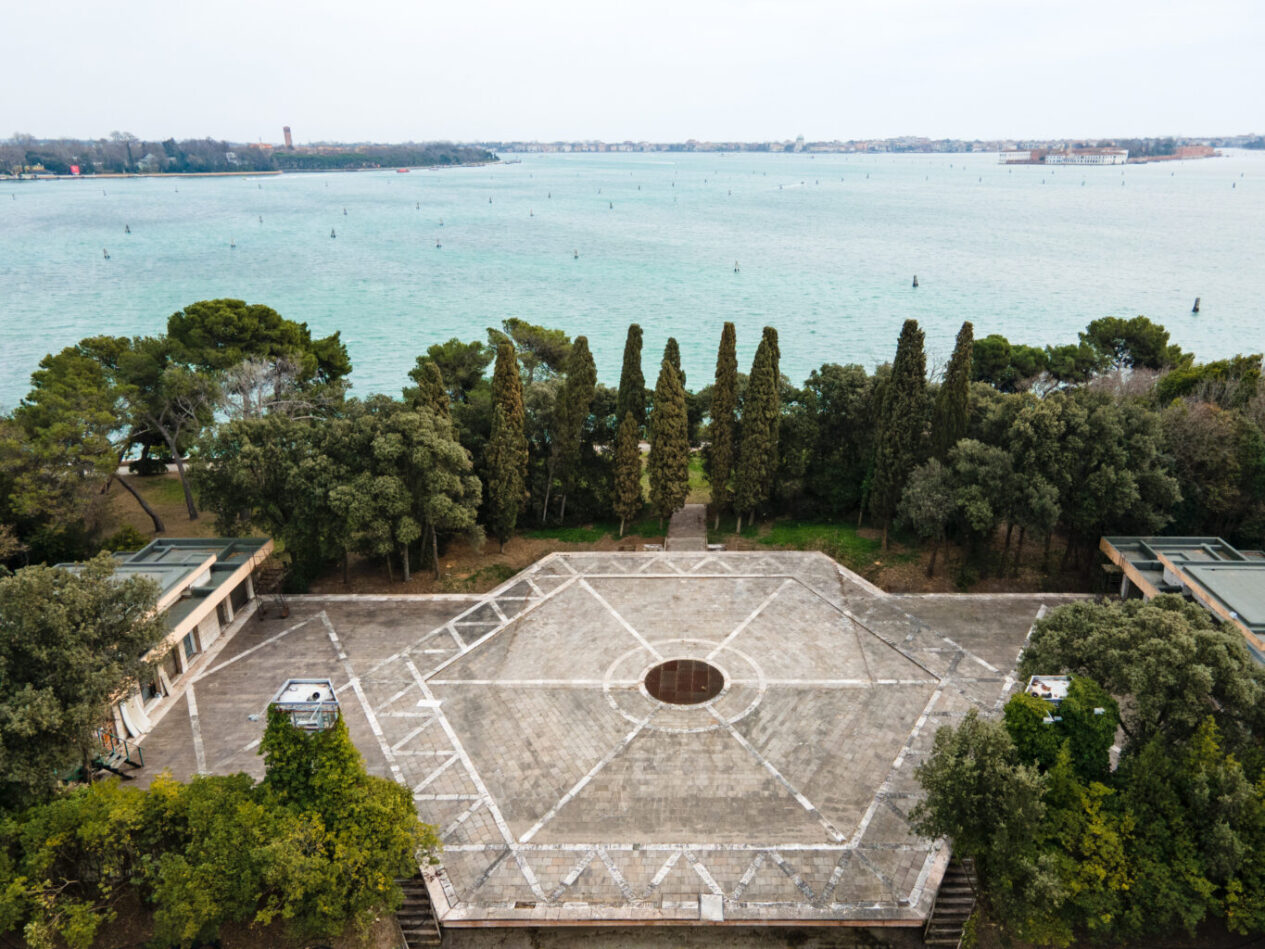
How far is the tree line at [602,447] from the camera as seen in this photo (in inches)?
1123

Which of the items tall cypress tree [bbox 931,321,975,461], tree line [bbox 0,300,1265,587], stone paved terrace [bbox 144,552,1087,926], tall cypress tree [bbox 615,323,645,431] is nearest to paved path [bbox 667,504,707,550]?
tree line [bbox 0,300,1265,587]

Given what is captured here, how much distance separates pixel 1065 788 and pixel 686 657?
11.9 metres

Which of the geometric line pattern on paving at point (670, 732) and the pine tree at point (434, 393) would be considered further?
the pine tree at point (434, 393)

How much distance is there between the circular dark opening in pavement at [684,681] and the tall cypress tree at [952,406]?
14.0 meters

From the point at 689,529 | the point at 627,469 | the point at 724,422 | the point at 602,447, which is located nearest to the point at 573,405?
the point at 627,469

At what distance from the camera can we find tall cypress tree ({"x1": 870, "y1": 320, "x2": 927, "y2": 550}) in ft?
102

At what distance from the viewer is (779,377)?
1409 inches

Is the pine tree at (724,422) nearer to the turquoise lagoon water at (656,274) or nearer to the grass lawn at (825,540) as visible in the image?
the grass lawn at (825,540)

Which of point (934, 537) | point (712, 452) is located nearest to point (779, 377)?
point (712, 452)

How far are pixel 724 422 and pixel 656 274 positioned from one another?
232 feet

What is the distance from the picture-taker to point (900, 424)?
32.2 m

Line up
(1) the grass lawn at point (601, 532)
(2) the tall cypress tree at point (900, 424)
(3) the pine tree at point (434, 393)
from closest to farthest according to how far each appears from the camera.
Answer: (2) the tall cypress tree at point (900, 424) → (3) the pine tree at point (434, 393) → (1) the grass lawn at point (601, 532)

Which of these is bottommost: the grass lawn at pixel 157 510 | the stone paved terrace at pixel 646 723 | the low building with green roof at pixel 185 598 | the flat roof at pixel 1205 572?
the grass lawn at pixel 157 510

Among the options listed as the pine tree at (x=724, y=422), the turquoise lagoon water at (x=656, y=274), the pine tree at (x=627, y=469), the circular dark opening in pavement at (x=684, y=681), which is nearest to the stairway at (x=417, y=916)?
the circular dark opening in pavement at (x=684, y=681)
